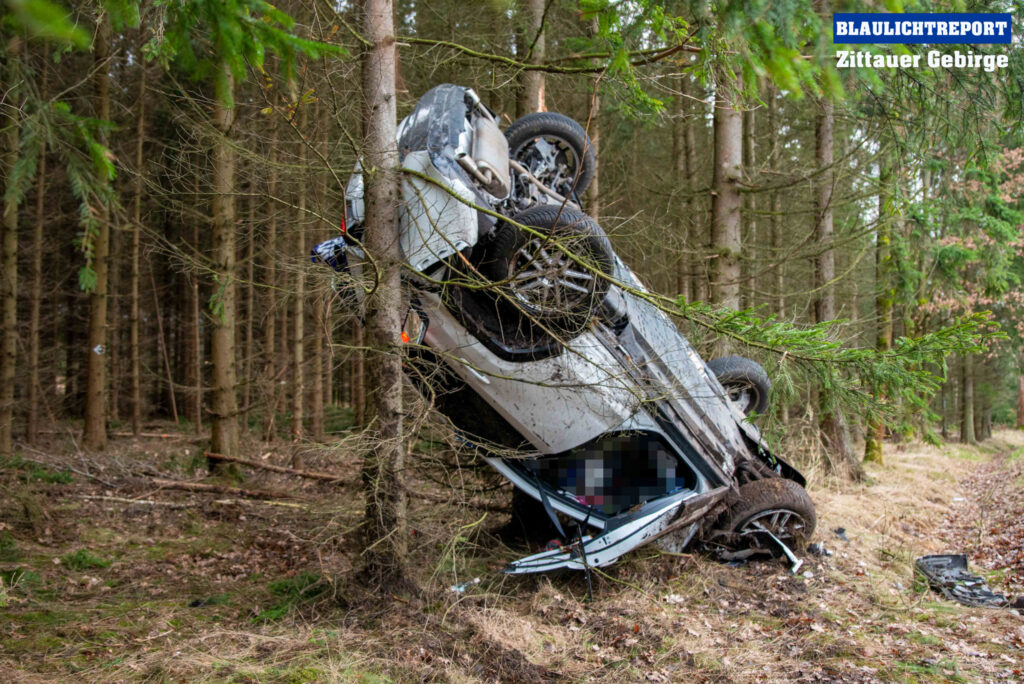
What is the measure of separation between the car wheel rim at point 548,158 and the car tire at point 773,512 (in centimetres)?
311

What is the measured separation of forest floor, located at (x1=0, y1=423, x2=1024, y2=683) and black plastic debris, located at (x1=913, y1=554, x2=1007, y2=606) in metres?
0.16

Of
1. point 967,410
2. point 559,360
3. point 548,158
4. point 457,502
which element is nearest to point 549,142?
point 548,158

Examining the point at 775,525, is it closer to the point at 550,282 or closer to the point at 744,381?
the point at 744,381

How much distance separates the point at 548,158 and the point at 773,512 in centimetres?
369

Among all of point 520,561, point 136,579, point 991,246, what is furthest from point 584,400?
point 991,246

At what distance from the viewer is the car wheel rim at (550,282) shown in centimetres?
460

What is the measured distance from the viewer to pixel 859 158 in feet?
33.3

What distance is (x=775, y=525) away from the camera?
20.9 ft

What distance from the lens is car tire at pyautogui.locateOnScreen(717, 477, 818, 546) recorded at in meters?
6.20

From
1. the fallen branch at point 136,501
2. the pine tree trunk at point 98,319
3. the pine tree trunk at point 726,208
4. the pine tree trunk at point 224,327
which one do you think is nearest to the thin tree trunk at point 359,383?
the pine tree trunk at point 224,327

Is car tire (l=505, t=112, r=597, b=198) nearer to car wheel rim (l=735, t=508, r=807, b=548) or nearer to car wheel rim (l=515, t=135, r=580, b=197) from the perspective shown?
car wheel rim (l=515, t=135, r=580, b=197)

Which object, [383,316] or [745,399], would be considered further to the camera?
[745,399]

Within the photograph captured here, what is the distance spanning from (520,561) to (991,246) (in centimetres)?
1336

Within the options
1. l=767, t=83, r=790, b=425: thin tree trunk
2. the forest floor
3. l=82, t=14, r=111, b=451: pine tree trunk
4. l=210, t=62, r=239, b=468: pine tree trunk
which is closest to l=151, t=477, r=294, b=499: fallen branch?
the forest floor
